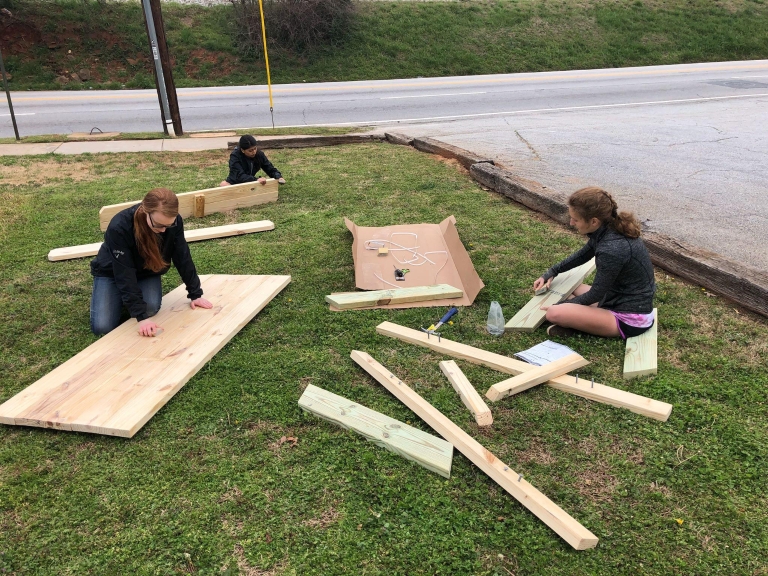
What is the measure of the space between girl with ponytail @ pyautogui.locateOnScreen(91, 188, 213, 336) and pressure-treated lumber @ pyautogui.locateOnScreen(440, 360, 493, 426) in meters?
2.02

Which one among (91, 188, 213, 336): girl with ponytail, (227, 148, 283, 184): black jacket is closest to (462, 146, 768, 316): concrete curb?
(227, 148, 283, 184): black jacket

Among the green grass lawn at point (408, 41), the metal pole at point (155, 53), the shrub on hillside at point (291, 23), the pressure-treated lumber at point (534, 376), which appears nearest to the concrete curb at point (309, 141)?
the metal pole at point (155, 53)

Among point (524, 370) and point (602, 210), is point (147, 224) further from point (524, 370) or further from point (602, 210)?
point (602, 210)

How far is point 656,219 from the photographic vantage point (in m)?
6.45

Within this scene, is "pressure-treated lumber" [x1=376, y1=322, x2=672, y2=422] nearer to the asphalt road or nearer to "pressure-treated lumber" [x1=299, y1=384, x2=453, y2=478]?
"pressure-treated lumber" [x1=299, y1=384, x2=453, y2=478]

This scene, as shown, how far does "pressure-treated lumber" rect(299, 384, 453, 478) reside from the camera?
9.60 feet

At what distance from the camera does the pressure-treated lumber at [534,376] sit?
11.2ft

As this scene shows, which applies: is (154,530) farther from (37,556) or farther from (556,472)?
(556,472)

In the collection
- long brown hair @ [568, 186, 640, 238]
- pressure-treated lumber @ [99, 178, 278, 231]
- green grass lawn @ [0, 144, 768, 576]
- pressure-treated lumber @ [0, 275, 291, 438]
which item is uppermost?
long brown hair @ [568, 186, 640, 238]

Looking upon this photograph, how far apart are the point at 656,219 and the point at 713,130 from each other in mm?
6648

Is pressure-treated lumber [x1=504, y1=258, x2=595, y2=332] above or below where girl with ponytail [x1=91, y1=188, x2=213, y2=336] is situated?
below

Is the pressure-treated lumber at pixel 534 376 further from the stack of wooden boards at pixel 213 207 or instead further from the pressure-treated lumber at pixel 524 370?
the stack of wooden boards at pixel 213 207

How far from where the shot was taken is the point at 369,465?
2.94 metres

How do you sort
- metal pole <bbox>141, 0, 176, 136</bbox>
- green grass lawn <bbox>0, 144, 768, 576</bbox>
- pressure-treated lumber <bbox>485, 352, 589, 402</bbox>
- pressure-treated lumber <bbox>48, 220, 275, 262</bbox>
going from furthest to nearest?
1. metal pole <bbox>141, 0, 176, 136</bbox>
2. pressure-treated lumber <bbox>48, 220, 275, 262</bbox>
3. pressure-treated lumber <bbox>485, 352, 589, 402</bbox>
4. green grass lawn <bbox>0, 144, 768, 576</bbox>
